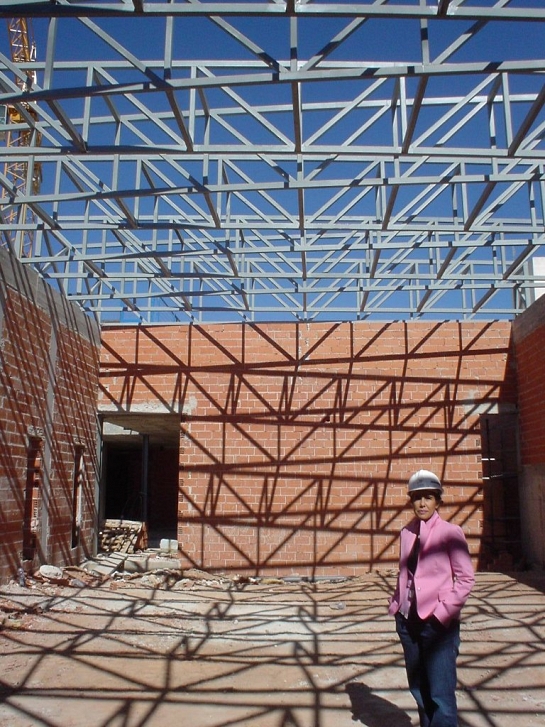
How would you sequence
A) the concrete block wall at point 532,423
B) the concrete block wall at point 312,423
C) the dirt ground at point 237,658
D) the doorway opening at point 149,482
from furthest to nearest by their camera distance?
the doorway opening at point 149,482 → the concrete block wall at point 312,423 → the concrete block wall at point 532,423 → the dirt ground at point 237,658

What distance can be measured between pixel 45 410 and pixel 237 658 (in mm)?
5764

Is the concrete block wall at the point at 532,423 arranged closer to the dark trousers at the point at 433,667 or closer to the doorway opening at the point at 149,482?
the dark trousers at the point at 433,667

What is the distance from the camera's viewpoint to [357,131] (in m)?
7.70

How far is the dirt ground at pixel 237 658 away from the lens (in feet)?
17.0

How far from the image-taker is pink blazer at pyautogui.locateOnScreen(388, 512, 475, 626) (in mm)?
3512

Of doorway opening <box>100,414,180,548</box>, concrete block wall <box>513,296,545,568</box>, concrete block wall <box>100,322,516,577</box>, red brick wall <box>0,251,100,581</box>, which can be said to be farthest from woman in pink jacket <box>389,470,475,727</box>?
doorway opening <box>100,414,180,548</box>

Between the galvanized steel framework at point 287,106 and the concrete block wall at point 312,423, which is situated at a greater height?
the galvanized steel framework at point 287,106

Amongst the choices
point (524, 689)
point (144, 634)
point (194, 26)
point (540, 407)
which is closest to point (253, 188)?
point (194, 26)

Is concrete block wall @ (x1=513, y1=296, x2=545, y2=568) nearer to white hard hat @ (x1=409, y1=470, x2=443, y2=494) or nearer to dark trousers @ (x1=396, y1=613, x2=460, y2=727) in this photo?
white hard hat @ (x1=409, y1=470, x2=443, y2=494)

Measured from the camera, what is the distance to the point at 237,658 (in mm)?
6727

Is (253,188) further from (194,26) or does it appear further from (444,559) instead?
(444,559)

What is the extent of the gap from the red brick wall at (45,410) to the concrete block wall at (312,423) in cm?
108

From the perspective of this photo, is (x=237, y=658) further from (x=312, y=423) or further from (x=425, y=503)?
(x=312, y=423)

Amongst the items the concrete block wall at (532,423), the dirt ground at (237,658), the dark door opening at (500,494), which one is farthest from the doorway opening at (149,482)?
the concrete block wall at (532,423)
